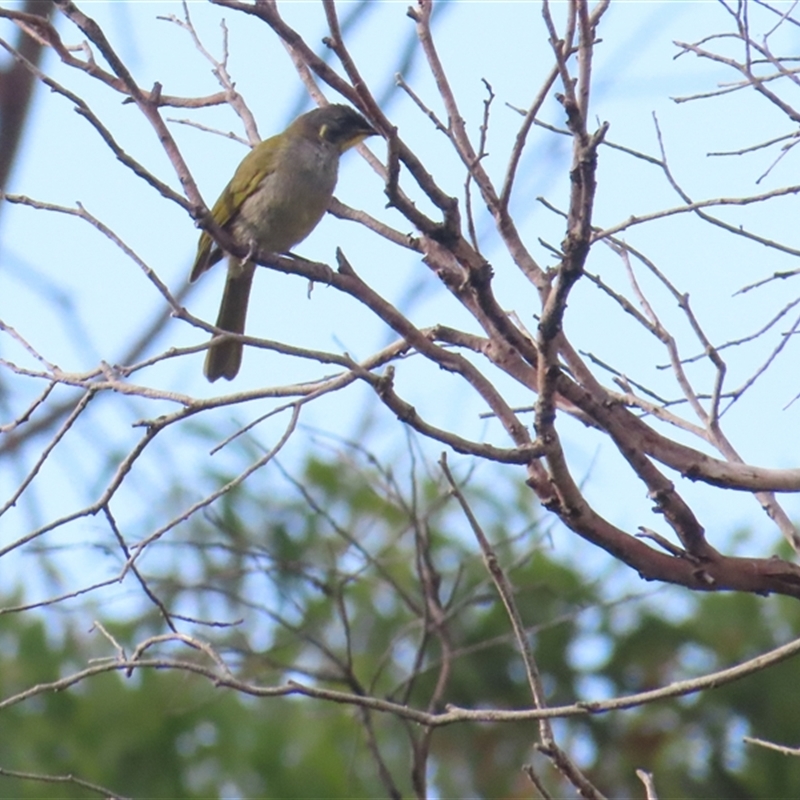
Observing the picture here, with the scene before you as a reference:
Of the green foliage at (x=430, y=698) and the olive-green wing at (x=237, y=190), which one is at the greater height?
the olive-green wing at (x=237, y=190)

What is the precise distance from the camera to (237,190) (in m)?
5.25

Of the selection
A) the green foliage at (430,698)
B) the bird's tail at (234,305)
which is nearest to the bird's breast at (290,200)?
the bird's tail at (234,305)

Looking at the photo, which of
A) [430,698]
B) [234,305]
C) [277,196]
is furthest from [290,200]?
[430,698]

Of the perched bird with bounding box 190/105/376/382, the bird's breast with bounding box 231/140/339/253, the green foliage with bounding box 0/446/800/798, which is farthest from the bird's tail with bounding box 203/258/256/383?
the green foliage with bounding box 0/446/800/798

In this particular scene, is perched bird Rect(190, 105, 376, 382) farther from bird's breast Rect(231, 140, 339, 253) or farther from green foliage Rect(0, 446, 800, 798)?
green foliage Rect(0, 446, 800, 798)

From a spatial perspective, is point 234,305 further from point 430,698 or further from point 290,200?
point 430,698

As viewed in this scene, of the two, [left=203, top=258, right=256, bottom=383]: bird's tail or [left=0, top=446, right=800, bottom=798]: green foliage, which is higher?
[left=203, top=258, right=256, bottom=383]: bird's tail

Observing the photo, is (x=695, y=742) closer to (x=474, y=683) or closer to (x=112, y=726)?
(x=474, y=683)

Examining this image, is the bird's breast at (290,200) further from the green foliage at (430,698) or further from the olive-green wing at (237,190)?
the green foliage at (430,698)

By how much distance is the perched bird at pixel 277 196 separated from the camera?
5.04m

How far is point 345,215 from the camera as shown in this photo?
392cm

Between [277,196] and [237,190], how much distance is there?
0.30 m

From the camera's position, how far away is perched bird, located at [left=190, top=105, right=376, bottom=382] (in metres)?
5.04

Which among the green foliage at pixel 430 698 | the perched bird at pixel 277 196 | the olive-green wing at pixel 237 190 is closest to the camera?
the olive-green wing at pixel 237 190
